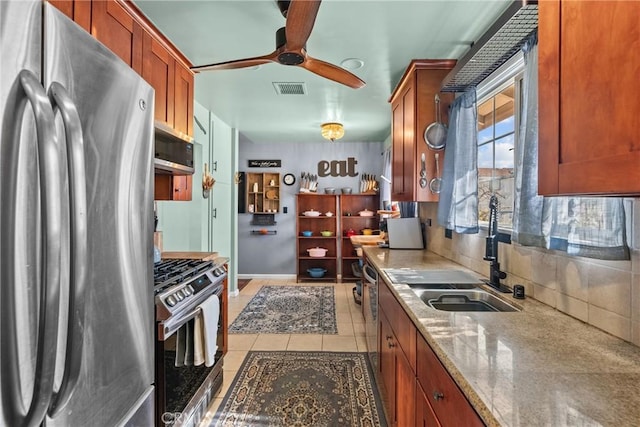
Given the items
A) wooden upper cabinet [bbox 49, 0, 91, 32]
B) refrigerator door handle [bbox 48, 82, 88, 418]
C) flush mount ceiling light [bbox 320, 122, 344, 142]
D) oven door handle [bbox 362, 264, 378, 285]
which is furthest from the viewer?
flush mount ceiling light [bbox 320, 122, 344, 142]

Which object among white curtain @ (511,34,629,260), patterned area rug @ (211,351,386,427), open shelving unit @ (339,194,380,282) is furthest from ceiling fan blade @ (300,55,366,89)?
open shelving unit @ (339,194,380,282)

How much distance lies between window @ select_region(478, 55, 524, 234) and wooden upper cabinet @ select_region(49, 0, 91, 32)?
2272 millimetres

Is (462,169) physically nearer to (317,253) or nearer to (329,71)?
(329,71)

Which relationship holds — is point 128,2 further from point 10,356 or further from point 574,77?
point 574,77

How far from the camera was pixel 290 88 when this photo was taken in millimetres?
3211

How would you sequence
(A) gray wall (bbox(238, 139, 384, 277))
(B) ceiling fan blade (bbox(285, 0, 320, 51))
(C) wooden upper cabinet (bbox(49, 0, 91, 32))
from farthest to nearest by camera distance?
(A) gray wall (bbox(238, 139, 384, 277)) → (B) ceiling fan blade (bbox(285, 0, 320, 51)) → (C) wooden upper cabinet (bbox(49, 0, 91, 32))

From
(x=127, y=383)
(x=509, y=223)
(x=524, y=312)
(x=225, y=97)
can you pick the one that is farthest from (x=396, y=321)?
(x=225, y=97)

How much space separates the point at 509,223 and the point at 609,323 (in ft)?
3.46

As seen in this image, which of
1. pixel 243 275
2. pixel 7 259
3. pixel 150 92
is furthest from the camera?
pixel 243 275

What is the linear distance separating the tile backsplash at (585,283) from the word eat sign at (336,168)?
430 cm

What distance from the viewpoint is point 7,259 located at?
0.66 m

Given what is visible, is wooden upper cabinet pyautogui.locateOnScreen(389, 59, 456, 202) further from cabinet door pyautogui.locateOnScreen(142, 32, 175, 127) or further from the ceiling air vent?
cabinet door pyautogui.locateOnScreen(142, 32, 175, 127)

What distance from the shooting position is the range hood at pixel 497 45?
54.6 inches

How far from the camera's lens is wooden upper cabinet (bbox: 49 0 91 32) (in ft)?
4.40
